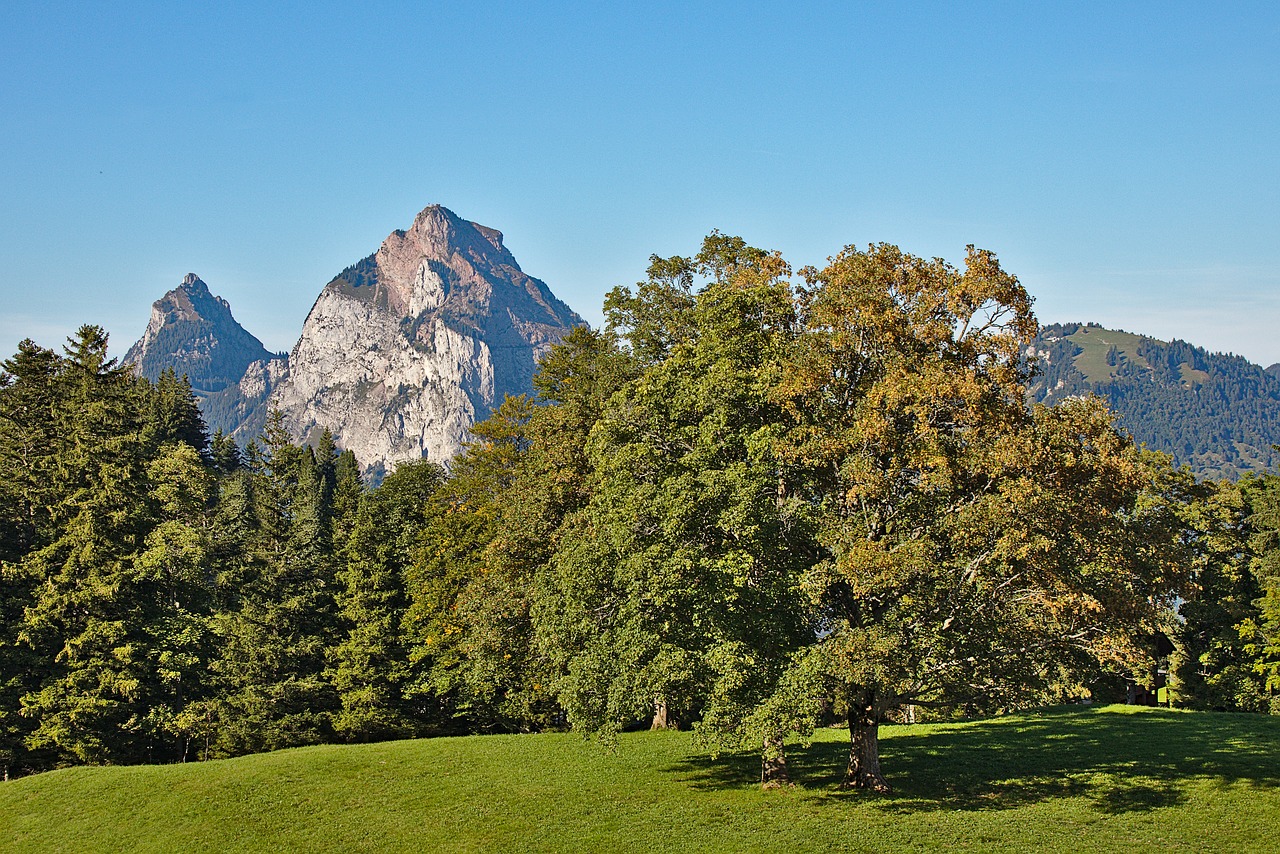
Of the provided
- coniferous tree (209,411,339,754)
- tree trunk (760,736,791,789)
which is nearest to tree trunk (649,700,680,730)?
tree trunk (760,736,791,789)

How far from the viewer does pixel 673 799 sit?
27.0m

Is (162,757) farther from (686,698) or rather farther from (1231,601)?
(1231,601)

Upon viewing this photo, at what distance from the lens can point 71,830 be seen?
27.4 metres

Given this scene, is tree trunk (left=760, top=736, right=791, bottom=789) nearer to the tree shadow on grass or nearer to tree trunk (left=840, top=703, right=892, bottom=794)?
the tree shadow on grass

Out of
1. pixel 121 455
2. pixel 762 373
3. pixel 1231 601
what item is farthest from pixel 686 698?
pixel 1231 601

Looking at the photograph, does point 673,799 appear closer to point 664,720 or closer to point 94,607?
point 664,720

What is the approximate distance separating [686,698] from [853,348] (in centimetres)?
1011

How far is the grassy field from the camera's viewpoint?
23234 millimetres

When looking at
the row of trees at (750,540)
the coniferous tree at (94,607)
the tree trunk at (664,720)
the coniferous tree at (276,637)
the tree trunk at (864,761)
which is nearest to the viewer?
the row of trees at (750,540)

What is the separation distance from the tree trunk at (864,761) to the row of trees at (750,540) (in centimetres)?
10

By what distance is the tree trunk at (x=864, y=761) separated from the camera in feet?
87.7

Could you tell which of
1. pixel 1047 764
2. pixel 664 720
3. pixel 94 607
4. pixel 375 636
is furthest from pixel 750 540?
pixel 94 607

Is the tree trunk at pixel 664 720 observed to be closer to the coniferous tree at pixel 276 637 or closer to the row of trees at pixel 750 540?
the row of trees at pixel 750 540

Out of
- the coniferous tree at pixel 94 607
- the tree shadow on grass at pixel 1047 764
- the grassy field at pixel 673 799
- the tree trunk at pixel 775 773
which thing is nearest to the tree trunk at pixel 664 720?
the grassy field at pixel 673 799
